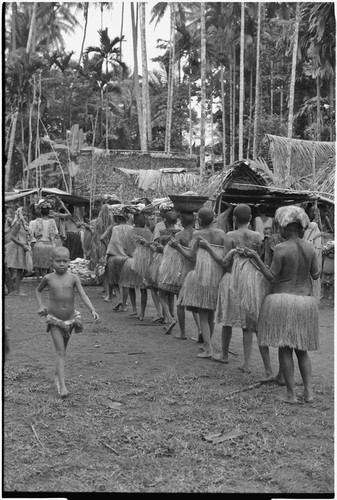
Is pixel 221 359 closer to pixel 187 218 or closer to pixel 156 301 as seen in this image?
pixel 187 218

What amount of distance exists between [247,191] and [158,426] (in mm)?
8099

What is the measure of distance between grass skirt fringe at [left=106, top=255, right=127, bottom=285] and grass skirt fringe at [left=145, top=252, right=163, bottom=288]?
1.05 metres

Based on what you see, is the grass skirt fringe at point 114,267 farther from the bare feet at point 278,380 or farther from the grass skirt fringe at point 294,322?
the grass skirt fringe at point 294,322

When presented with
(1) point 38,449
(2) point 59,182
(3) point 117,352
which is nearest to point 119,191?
(2) point 59,182

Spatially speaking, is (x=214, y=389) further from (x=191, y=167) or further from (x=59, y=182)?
(x=59, y=182)

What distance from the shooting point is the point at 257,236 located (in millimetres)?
5395

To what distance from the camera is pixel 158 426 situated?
3.94 meters

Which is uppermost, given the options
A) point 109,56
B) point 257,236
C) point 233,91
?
point 109,56

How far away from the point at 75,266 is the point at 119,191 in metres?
7.00

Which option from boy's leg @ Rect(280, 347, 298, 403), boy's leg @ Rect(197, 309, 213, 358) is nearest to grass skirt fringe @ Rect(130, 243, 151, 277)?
boy's leg @ Rect(197, 309, 213, 358)

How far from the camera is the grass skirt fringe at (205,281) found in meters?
5.82

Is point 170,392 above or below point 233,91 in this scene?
below

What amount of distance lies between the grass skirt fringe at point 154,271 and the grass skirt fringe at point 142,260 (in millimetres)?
89

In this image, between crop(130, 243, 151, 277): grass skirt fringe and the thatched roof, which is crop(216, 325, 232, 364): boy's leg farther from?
the thatched roof
